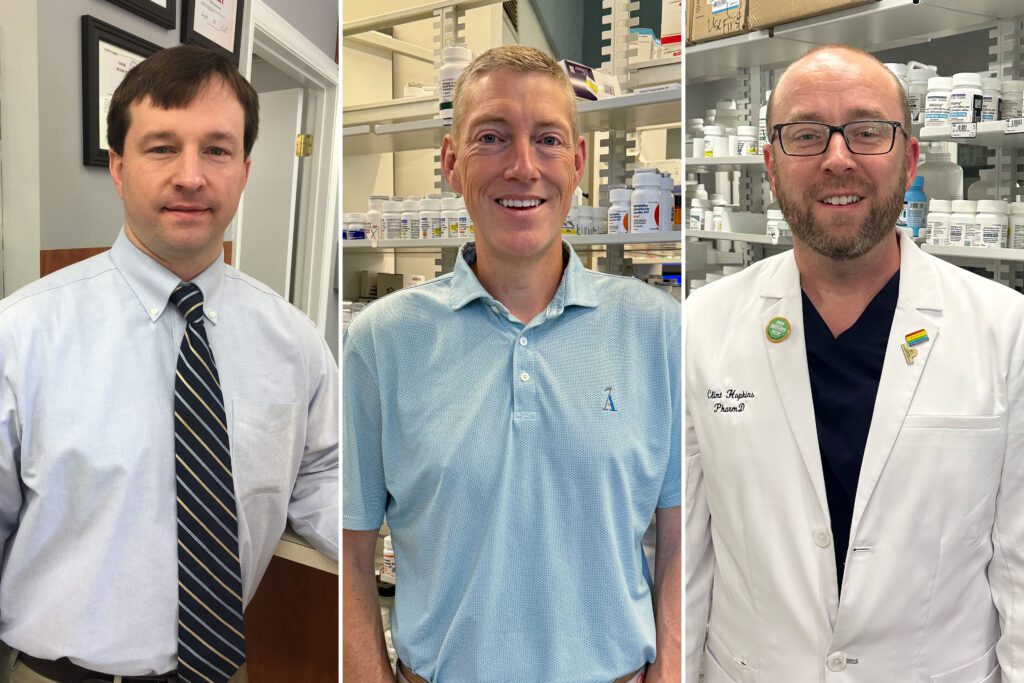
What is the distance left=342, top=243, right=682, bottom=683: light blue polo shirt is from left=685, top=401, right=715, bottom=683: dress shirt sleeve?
2.03ft

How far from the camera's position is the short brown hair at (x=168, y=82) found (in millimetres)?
911

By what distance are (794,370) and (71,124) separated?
1063 mm

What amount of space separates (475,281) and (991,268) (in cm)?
240

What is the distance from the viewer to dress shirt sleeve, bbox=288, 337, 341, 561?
1.02 metres

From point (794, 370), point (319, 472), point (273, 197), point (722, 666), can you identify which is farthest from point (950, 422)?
point (273, 197)

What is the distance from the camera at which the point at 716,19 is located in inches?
120

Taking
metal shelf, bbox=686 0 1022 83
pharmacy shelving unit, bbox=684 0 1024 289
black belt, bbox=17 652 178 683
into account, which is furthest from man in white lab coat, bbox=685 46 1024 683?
metal shelf, bbox=686 0 1022 83

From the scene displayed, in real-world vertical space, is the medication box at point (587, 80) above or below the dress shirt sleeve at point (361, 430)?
above

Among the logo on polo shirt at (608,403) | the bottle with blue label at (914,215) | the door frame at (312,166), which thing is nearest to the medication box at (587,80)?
the logo on polo shirt at (608,403)

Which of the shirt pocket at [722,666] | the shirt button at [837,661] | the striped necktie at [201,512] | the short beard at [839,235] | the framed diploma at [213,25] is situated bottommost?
the shirt pocket at [722,666]

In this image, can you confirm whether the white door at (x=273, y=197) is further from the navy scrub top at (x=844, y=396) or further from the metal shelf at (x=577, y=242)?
the navy scrub top at (x=844, y=396)

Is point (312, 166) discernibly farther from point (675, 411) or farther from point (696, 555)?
point (696, 555)

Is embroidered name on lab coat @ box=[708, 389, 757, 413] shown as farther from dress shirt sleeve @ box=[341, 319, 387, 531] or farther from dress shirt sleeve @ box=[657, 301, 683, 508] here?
dress shirt sleeve @ box=[341, 319, 387, 531]

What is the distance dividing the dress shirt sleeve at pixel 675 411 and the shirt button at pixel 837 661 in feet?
2.31
